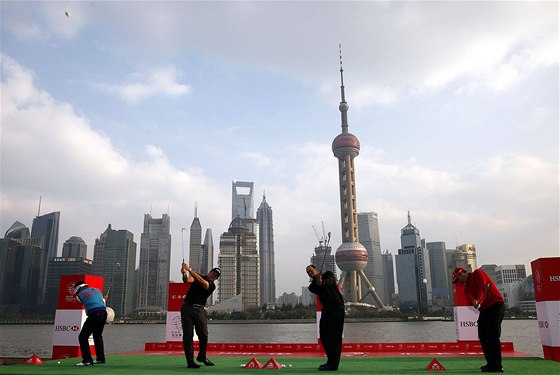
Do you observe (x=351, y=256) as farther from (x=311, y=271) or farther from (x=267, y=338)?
(x=311, y=271)

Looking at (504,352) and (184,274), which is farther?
(504,352)

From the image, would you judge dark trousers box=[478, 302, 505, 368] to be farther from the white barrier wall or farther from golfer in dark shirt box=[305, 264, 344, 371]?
the white barrier wall

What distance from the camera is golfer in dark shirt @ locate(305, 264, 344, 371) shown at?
9.48 m

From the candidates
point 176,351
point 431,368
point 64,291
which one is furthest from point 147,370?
point 64,291

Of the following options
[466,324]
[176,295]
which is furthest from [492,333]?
[176,295]

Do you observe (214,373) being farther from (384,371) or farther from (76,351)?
(76,351)

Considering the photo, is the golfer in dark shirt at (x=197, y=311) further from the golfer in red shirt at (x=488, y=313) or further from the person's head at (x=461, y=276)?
the golfer in red shirt at (x=488, y=313)

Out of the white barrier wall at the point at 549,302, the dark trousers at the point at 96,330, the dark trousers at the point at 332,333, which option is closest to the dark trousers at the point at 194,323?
the dark trousers at the point at 96,330

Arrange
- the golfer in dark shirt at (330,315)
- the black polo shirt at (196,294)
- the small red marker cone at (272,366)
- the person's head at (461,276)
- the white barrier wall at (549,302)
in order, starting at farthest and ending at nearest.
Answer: the white barrier wall at (549,302) < the black polo shirt at (196,294) < the person's head at (461,276) < the small red marker cone at (272,366) < the golfer in dark shirt at (330,315)

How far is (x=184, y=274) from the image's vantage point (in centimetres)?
1024

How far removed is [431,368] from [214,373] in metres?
4.53

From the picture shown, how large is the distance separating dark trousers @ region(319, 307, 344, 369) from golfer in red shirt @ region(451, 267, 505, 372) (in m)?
2.85

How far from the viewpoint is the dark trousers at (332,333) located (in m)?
9.44

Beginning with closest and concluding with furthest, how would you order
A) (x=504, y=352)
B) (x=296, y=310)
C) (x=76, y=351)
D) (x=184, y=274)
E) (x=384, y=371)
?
(x=384, y=371) → (x=184, y=274) → (x=504, y=352) → (x=76, y=351) → (x=296, y=310)
